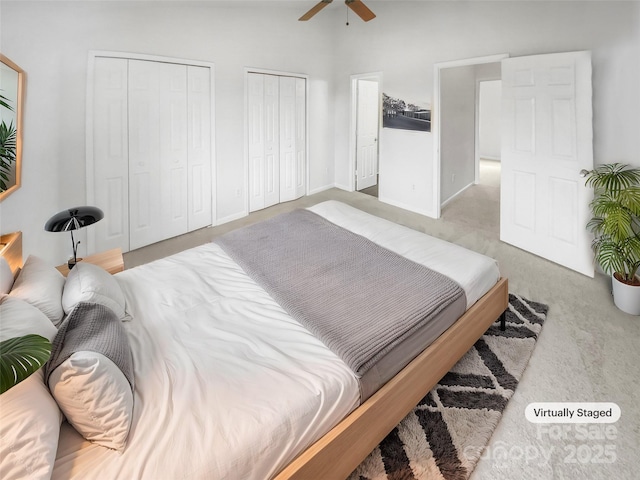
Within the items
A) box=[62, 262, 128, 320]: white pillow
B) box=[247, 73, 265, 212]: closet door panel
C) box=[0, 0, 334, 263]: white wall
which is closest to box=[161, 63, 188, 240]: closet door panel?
box=[0, 0, 334, 263]: white wall

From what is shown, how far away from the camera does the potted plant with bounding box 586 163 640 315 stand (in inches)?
99.0

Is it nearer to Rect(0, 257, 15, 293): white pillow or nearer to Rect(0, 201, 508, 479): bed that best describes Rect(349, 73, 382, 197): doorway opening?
Rect(0, 201, 508, 479): bed

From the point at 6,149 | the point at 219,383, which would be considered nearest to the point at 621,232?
the point at 219,383

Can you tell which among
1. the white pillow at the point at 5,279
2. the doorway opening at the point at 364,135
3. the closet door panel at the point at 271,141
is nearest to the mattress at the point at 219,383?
the white pillow at the point at 5,279

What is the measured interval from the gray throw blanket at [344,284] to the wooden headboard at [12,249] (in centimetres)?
116

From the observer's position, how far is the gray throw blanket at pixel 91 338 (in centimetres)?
117

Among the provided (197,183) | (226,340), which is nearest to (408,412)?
(226,340)

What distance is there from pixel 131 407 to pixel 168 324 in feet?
1.84

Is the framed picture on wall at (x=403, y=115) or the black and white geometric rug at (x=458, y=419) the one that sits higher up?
the framed picture on wall at (x=403, y=115)

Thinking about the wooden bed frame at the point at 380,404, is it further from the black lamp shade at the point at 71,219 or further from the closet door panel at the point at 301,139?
the closet door panel at the point at 301,139

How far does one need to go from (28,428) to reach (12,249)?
5.04ft

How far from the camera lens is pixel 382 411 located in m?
1.47

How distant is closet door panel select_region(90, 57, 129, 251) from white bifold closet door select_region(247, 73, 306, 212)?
5.46ft

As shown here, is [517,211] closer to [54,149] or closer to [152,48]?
[152,48]
